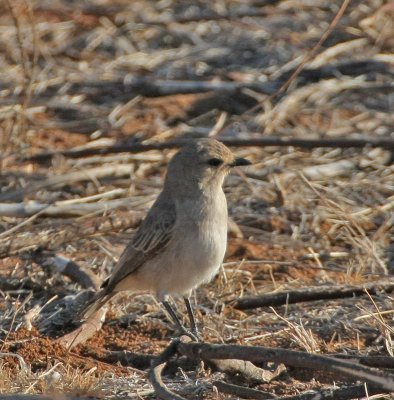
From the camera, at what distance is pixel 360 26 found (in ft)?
39.6

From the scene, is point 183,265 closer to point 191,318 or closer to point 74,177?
point 191,318

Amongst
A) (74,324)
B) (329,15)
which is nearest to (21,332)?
(74,324)

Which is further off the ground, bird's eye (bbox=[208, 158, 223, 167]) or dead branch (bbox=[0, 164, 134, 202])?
bird's eye (bbox=[208, 158, 223, 167])

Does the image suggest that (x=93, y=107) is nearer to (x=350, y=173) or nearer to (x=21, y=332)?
(x=350, y=173)

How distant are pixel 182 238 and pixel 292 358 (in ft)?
6.15

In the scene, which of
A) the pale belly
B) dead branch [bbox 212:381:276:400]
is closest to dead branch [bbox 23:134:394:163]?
the pale belly

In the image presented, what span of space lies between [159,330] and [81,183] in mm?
2898

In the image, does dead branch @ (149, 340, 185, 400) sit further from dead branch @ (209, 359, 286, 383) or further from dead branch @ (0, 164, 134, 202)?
dead branch @ (0, 164, 134, 202)

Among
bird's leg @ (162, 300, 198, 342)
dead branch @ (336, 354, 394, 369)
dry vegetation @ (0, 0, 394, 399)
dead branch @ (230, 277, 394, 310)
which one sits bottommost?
dry vegetation @ (0, 0, 394, 399)

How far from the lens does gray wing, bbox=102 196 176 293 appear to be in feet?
21.3

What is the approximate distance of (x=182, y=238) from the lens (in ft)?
20.9

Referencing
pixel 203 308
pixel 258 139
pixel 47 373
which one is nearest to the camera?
pixel 47 373

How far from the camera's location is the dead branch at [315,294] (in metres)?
6.71

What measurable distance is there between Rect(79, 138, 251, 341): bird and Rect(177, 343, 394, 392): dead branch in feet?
3.38
